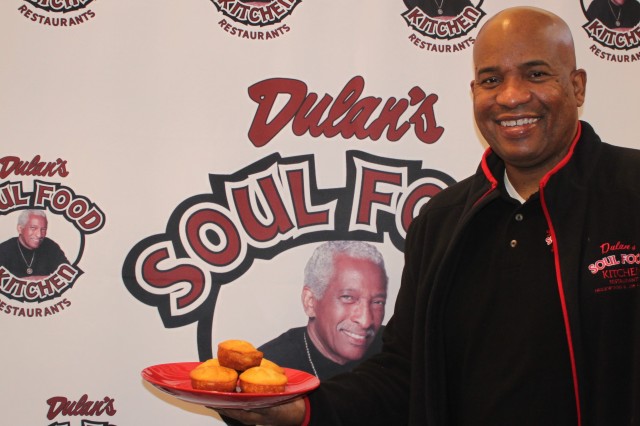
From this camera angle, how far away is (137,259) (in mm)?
2494

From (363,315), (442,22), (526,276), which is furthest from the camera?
(442,22)

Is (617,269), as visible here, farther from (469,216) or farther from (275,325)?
(275,325)

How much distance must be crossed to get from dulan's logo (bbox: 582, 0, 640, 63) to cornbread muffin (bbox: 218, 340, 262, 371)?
1692 mm

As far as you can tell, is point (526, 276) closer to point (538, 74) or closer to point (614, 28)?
point (538, 74)

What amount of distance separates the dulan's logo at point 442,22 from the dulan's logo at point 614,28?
16.0 inches

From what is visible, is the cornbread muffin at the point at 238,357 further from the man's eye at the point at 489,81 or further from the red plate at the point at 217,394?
the man's eye at the point at 489,81

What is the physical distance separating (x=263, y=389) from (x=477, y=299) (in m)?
0.59

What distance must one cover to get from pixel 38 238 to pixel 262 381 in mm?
1049

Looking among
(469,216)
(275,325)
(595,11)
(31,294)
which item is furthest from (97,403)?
(595,11)

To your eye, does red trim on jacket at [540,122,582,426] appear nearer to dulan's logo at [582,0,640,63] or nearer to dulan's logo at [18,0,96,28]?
dulan's logo at [582,0,640,63]

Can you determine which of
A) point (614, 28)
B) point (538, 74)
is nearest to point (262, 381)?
point (538, 74)

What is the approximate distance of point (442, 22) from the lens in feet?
8.86

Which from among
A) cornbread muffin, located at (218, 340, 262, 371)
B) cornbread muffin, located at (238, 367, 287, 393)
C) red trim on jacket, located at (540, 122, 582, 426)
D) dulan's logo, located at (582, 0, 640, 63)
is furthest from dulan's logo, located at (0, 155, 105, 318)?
dulan's logo, located at (582, 0, 640, 63)

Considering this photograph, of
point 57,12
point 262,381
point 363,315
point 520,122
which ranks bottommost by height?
point 262,381
